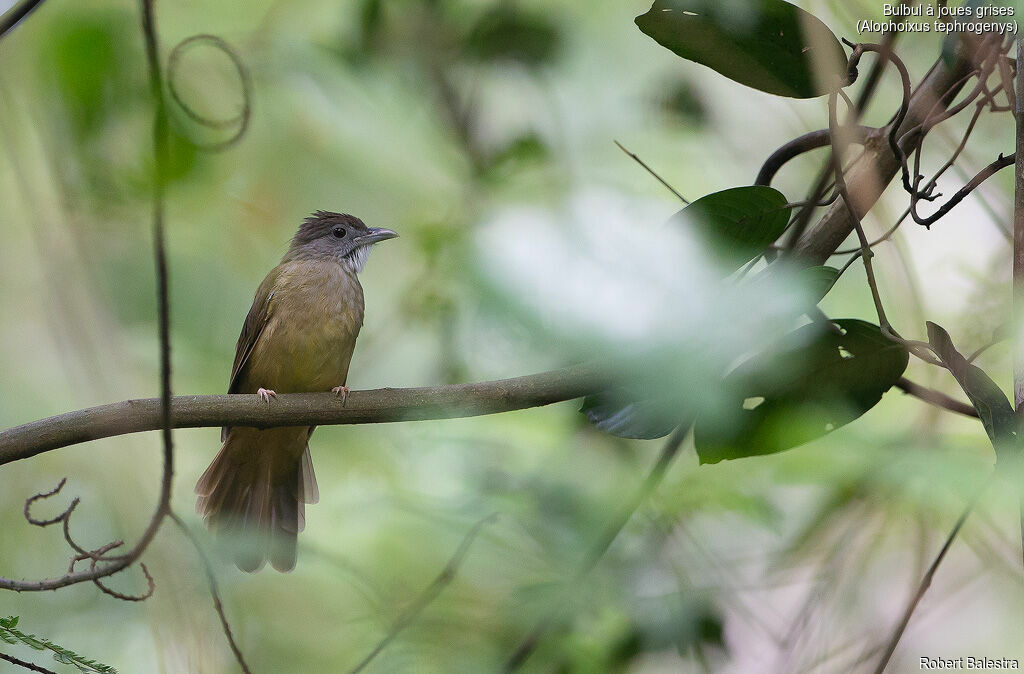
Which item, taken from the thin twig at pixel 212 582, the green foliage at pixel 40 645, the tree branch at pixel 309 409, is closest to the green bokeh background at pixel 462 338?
the tree branch at pixel 309 409

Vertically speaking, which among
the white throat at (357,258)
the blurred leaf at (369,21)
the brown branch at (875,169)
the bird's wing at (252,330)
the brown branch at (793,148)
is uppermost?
the blurred leaf at (369,21)

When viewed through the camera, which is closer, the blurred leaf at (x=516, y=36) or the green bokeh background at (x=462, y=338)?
the green bokeh background at (x=462, y=338)

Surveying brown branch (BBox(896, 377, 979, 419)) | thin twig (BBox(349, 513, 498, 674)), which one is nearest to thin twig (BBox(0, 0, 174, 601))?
thin twig (BBox(349, 513, 498, 674))

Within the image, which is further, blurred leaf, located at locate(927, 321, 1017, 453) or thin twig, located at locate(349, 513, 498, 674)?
thin twig, located at locate(349, 513, 498, 674)

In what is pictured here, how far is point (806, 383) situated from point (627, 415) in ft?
1.51

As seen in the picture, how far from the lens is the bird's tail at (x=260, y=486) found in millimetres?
3762

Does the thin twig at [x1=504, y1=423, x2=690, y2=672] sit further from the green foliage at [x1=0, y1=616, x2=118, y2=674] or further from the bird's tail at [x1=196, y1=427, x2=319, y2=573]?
the bird's tail at [x1=196, y1=427, x2=319, y2=573]

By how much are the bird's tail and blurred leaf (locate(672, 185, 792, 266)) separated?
221 cm

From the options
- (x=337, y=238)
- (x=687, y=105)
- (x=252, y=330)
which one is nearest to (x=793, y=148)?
(x=687, y=105)

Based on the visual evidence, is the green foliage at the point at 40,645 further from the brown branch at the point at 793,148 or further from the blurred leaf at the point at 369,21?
the blurred leaf at the point at 369,21

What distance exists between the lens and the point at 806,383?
214 centimetres

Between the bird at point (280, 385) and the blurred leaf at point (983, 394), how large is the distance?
2453 millimetres

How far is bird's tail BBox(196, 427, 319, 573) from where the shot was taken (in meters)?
3.76

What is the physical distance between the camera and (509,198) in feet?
13.6
